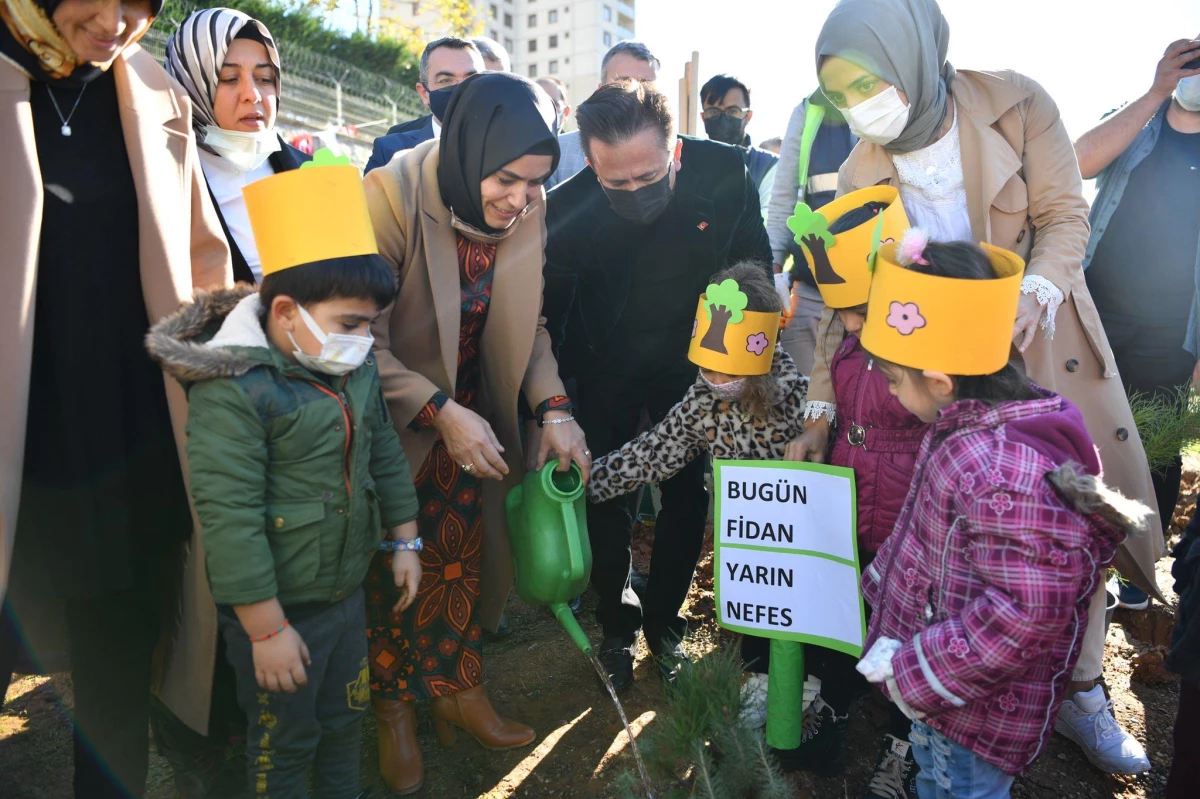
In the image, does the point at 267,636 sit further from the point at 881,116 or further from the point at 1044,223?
the point at 1044,223

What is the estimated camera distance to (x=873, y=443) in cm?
227

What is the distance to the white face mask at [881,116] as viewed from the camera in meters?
2.27

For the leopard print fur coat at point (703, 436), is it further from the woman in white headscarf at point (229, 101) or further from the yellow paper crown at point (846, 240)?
the woman in white headscarf at point (229, 101)

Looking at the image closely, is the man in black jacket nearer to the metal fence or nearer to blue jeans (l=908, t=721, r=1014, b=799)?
blue jeans (l=908, t=721, r=1014, b=799)

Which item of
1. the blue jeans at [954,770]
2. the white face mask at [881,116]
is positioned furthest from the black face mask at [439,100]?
the blue jeans at [954,770]

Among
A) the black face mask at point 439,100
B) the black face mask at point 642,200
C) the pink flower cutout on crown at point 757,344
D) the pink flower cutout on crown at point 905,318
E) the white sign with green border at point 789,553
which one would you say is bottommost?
the white sign with green border at point 789,553

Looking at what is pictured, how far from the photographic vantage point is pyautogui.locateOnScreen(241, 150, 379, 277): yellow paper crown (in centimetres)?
188

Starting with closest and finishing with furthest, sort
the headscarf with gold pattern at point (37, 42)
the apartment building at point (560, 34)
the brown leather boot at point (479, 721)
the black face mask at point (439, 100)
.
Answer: the headscarf with gold pattern at point (37, 42) → the brown leather boot at point (479, 721) → the black face mask at point (439, 100) → the apartment building at point (560, 34)

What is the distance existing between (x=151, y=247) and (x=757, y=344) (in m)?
1.65

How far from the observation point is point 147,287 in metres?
1.98

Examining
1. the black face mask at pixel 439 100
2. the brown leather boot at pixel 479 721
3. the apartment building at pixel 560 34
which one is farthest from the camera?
the apartment building at pixel 560 34

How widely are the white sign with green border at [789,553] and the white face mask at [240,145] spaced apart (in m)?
1.77

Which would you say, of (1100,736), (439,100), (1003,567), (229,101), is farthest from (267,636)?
(439,100)

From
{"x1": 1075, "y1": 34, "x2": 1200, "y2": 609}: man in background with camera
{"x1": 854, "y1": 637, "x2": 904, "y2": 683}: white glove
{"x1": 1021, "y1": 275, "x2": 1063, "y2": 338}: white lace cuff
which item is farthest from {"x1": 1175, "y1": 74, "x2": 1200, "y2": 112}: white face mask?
{"x1": 854, "y1": 637, "x2": 904, "y2": 683}: white glove
